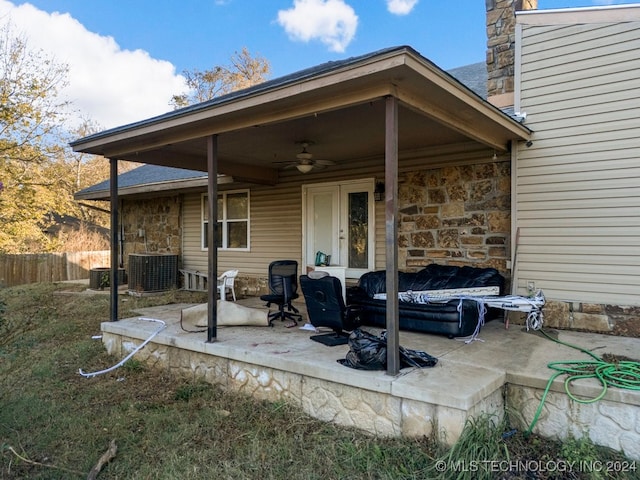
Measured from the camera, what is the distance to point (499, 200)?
5.25 metres

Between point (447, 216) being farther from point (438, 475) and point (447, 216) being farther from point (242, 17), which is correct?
point (242, 17)

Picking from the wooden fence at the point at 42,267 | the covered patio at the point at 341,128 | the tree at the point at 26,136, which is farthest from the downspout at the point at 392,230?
the tree at the point at 26,136

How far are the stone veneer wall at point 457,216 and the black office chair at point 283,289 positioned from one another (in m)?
1.65

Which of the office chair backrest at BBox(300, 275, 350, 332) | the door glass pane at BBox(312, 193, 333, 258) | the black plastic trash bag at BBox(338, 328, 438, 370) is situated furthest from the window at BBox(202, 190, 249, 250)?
the black plastic trash bag at BBox(338, 328, 438, 370)

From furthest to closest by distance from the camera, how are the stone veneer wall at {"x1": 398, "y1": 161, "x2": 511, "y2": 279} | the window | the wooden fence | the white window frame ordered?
the wooden fence → the window → the white window frame → the stone veneer wall at {"x1": 398, "y1": 161, "x2": 511, "y2": 279}

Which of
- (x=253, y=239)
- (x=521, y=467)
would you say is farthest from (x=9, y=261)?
(x=521, y=467)

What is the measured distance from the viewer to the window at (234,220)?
8344 mm

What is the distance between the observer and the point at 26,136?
13438 mm

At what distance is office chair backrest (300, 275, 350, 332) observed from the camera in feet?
13.4

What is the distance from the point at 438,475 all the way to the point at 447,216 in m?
3.72

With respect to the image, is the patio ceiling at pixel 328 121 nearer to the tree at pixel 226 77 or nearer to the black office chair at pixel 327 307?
the black office chair at pixel 327 307

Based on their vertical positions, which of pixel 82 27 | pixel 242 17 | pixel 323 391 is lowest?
pixel 323 391

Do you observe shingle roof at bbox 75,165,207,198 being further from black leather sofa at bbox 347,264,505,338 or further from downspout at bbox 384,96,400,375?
downspout at bbox 384,96,400,375

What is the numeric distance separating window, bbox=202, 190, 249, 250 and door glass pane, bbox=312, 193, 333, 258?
1.75 m
